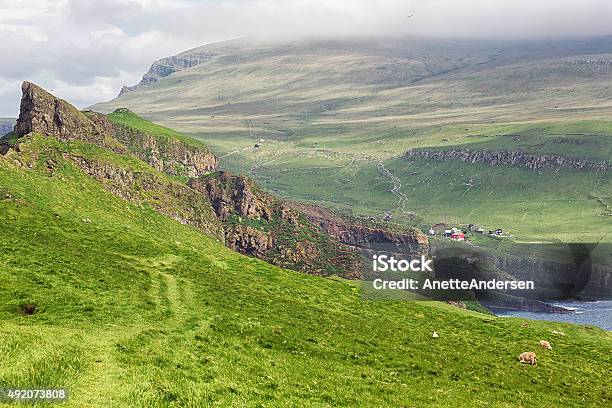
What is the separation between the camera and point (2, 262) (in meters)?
46.6

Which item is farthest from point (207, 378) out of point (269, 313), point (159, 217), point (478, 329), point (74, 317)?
point (159, 217)

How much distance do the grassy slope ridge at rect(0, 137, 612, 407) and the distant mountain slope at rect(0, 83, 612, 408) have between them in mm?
145

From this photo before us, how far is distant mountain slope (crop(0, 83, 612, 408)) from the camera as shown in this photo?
89.1 feet

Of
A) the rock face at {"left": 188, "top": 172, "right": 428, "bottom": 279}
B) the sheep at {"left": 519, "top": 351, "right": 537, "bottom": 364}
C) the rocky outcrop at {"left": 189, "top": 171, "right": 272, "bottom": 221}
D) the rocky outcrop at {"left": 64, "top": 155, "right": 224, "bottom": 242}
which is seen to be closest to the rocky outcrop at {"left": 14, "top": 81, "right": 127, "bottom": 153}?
the rocky outcrop at {"left": 64, "top": 155, "right": 224, "bottom": 242}

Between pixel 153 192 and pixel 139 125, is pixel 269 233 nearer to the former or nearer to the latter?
pixel 153 192

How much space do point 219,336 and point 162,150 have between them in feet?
484

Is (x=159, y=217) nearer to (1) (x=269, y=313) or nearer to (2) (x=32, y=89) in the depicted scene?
(2) (x=32, y=89)

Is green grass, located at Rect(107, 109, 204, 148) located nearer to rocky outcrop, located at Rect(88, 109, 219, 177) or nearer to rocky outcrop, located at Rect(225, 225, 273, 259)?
rocky outcrop, located at Rect(88, 109, 219, 177)

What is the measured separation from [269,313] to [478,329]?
23977 mm

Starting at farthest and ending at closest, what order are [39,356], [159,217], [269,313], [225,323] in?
[159,217], [269,313], [225,323], [39,356]

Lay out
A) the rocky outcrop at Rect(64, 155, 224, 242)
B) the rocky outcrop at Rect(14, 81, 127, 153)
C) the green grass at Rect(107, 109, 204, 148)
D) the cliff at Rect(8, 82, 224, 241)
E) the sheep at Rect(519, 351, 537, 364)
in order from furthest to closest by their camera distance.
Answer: the green grass at Rect(107, 109, 204, 148) < the rocky outcrop at Rect(14, 81, 127, 153) < the rocky outcrop at Rect(64, 155, 224, 242) < the cliff at Rect(8, 82, 224, 241) < the sheep at Rect(519, 351, 537, 364)

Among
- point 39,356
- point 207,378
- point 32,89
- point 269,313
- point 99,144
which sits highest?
point 32,89

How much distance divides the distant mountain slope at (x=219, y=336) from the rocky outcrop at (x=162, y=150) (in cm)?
8389

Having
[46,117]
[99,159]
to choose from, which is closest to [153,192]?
[99,159]
